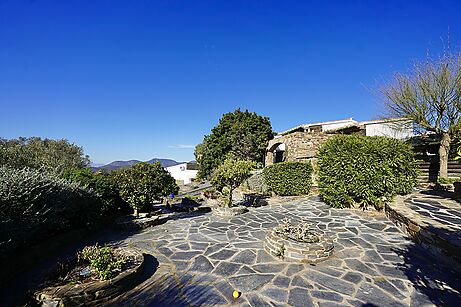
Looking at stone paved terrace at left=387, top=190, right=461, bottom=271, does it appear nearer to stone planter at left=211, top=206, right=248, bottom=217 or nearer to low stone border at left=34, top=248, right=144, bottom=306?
stone planter at left=211, top=206, right=248, bottom=217

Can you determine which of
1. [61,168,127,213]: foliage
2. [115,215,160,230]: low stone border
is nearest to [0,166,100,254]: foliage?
[61,168,127,213]: foliage

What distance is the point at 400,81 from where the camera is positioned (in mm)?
11312

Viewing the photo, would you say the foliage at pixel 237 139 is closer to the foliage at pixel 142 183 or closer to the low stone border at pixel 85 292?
the foliage at pixel 142 183

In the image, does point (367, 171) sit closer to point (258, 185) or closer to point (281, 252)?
point (281, 252)

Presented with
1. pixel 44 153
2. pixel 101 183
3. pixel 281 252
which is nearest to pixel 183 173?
pixel 44 153

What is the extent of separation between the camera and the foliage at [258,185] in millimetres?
13238

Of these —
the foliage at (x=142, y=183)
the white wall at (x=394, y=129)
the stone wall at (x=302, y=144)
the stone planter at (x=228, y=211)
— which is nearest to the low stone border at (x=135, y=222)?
the foliage at (x=142, y=183)

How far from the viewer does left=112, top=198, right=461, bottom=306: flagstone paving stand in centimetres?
326

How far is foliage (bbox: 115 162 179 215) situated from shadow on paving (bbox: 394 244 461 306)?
688 centimetres

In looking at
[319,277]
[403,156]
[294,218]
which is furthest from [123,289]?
[403,156]

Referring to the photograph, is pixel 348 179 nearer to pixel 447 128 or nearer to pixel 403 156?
pixel 403 156

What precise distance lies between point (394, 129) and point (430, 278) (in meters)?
11.7

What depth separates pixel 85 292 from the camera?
3199 millimetres

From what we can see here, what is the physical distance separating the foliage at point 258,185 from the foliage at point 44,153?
11.4 m
